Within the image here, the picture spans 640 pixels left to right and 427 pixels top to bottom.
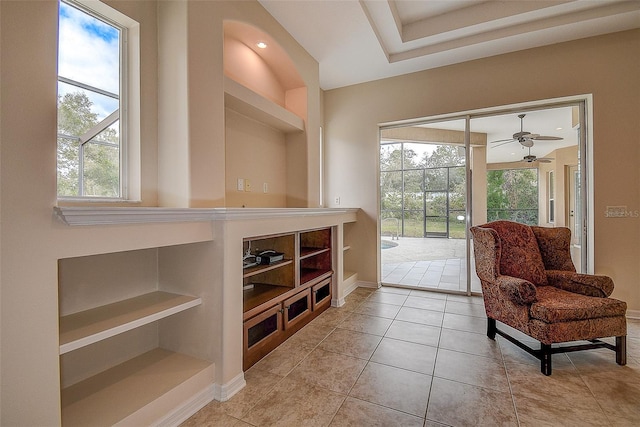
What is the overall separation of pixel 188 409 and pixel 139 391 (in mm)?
286

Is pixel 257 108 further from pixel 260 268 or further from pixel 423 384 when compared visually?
pixel 423 384

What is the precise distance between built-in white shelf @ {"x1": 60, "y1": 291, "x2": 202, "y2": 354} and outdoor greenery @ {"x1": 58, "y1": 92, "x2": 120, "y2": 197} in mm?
705

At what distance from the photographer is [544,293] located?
2.31m

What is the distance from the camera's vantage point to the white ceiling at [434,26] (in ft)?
9.02

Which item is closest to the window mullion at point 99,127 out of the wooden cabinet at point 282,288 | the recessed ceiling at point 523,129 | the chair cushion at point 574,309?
the wooden cabinet at point 282,288

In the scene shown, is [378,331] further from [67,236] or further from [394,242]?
[67,236]

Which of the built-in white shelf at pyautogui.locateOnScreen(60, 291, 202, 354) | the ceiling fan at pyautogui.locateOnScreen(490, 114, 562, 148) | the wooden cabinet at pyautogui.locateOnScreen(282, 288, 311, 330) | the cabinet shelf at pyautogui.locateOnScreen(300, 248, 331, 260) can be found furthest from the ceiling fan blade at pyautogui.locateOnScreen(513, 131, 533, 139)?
the built-in white shelf at pyautogui.locateOnScreen(60, 291, 202, 354)

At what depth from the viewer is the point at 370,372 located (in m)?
2.04

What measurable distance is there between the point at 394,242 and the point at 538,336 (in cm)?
241

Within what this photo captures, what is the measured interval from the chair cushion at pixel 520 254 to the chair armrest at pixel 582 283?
0.08 m

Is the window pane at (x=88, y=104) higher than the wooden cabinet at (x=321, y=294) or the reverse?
higher

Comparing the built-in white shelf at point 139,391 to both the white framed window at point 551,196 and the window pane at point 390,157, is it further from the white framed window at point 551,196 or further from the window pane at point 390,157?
the white framed window at point 551,196

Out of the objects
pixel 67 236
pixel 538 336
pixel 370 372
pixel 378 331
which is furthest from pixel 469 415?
pixel 67 236

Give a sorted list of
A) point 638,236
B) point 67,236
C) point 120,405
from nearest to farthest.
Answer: point 67,236 → point 120,405 → point 638,236
